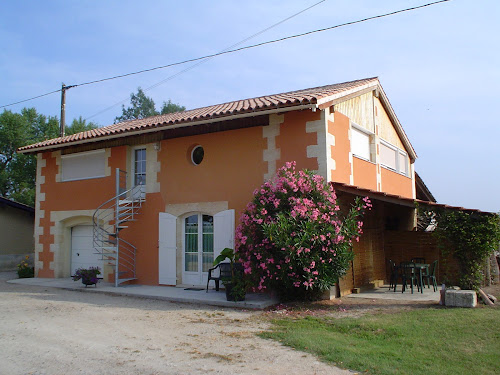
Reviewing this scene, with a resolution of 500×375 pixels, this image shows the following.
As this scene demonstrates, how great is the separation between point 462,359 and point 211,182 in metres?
7.18

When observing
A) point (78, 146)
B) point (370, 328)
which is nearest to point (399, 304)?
point (370, 328)

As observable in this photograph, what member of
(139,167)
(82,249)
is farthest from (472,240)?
(82,249)

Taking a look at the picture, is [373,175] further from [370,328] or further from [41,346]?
[41,346]

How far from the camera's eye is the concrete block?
7.74 m

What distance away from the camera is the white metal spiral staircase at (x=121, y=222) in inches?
455

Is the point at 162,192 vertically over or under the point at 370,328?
over

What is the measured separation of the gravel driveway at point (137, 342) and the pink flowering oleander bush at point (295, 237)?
1.02 metres

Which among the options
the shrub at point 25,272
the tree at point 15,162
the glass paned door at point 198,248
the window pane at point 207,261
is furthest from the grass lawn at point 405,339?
the tree at point 15,162

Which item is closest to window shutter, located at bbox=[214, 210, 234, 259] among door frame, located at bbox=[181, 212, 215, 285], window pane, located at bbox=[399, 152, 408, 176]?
door frame, located at bbox=[181, 212, 215, 285]

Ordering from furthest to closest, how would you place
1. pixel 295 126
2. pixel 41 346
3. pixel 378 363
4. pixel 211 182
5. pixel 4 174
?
1. pixel 4 174
2. pixel 211 182
3. pixel 295 126
4. pixel 41 346
5. pixel 378 363

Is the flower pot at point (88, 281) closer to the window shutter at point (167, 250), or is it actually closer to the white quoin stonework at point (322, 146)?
the window shutter at point (167, 250)

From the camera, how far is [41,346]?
227 inches

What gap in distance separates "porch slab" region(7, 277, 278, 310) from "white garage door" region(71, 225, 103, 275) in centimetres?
89

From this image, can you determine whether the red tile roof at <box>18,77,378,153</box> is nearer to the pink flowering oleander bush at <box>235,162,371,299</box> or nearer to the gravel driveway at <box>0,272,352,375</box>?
the pink flowering oleander bush at <box>235,162,371,299</box>
